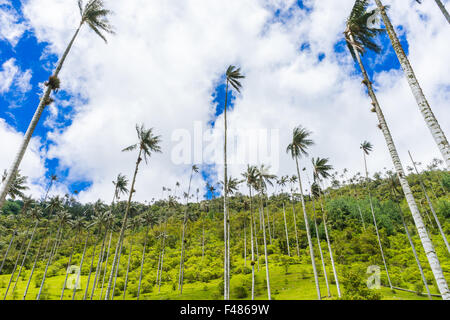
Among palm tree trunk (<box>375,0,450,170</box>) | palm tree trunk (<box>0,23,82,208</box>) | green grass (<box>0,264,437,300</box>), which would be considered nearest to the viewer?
palm tree trunk (<box>375,0,450,170</box>)

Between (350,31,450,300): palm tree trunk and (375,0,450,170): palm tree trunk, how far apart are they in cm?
230

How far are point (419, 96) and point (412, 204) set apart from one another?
14.0ft

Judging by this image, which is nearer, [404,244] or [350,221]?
[404,244]

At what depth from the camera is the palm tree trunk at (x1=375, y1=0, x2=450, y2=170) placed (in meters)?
7.29

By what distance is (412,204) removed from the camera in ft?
30.4

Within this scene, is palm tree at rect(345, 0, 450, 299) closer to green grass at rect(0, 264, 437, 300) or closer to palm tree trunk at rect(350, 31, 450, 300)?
palm tree trunk at rect(350, 31, 450, 300)

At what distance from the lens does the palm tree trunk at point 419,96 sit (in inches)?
287

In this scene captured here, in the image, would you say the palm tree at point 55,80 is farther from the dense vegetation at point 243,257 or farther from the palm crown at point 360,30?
the dense vegetation at point 243,257

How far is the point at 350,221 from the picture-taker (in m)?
50.8

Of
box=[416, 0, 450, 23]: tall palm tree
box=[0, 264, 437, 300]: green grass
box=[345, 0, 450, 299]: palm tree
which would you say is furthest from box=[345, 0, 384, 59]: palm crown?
box=[0, 264, 437, 300]: green grass
